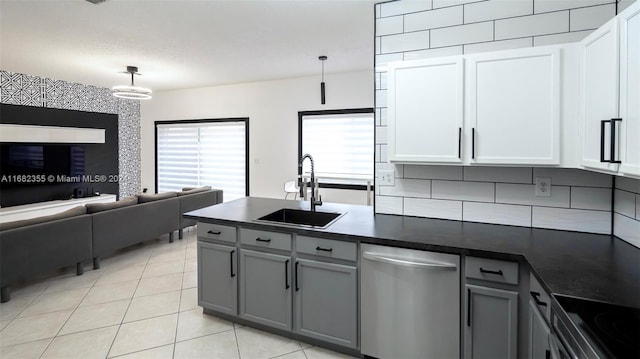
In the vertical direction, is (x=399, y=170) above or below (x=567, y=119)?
below

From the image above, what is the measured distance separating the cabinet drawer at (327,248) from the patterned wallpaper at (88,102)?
19.0ft

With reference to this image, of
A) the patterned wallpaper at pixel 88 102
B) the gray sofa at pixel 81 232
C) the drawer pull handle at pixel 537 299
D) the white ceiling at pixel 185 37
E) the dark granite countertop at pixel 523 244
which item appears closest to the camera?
the dark granite countertop at pixel 523 244

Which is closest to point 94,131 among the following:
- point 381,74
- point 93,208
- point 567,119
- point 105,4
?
point 93,208

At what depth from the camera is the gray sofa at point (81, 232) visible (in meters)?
3.06

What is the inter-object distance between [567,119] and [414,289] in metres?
1.29

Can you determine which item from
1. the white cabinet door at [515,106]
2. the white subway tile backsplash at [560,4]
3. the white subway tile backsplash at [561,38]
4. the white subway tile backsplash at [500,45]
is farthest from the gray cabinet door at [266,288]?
the white subway tile backsplash at [560,4]

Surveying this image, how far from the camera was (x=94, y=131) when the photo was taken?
637 cm

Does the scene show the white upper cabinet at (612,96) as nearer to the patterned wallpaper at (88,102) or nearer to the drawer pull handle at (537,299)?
the drawer pull handle at (537,299)

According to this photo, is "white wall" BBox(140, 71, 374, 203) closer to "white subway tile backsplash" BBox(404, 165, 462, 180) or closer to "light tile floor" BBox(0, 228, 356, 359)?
"light tile floor" BBox(0, 228, 356, 359)

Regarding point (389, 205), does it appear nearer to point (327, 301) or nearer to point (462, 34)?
point (327, 301)

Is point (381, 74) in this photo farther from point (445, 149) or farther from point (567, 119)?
point (567, 119)

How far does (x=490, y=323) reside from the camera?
1.79m

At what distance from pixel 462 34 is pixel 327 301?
208 centimetres

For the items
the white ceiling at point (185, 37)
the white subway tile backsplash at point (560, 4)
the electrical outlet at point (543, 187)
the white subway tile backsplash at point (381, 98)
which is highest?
the white ceiling at point (185, 37)
